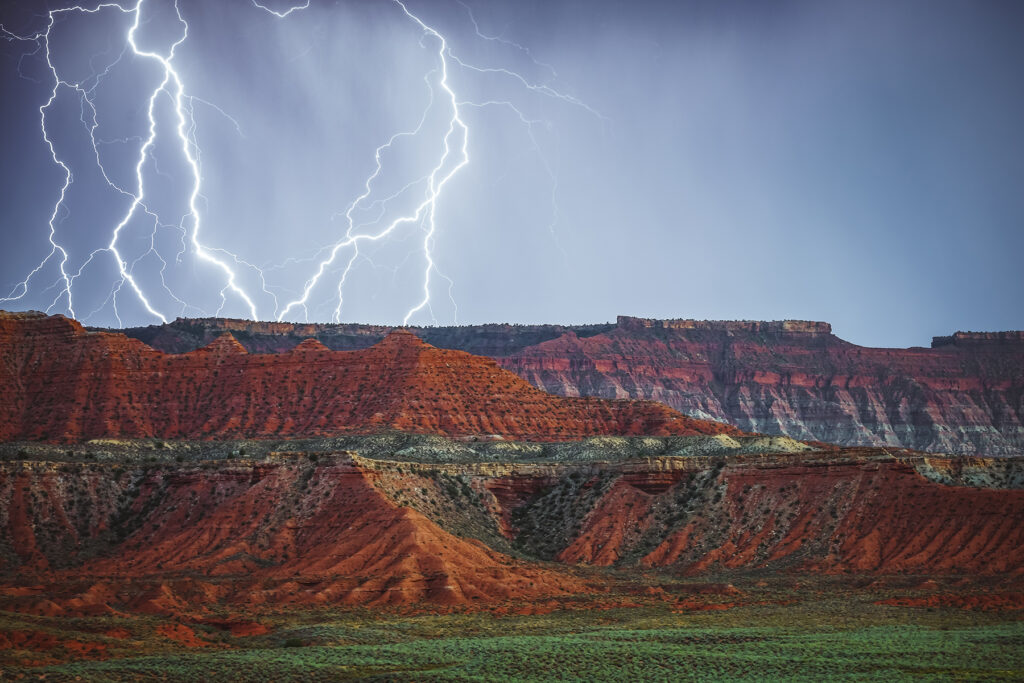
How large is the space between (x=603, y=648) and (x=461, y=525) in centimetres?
3910

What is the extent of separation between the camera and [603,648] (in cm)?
5062

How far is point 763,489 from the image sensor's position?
90.7 meters

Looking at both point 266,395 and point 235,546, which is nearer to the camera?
point 235,546

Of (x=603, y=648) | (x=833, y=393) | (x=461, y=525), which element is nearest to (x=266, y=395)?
(x=461, y=525)

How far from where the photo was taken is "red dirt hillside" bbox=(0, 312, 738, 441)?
115 meters

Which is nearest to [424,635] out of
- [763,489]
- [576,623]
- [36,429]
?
[576,623]

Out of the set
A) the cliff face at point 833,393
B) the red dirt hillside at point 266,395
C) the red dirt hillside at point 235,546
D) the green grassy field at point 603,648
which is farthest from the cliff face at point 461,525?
the cliff face at point 833,393

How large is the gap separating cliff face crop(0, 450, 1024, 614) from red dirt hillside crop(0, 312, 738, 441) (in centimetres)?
1977

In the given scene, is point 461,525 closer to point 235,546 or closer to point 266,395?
point 235,546

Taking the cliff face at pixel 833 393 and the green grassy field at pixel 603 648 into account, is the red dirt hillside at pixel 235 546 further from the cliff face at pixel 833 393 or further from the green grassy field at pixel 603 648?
the cliff face at pixel 833 393

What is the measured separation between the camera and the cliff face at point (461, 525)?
242 feet

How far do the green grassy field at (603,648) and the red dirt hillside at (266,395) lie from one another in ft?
169

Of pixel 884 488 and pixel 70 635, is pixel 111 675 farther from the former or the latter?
pixel 884 488

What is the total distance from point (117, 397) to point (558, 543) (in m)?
47.7
